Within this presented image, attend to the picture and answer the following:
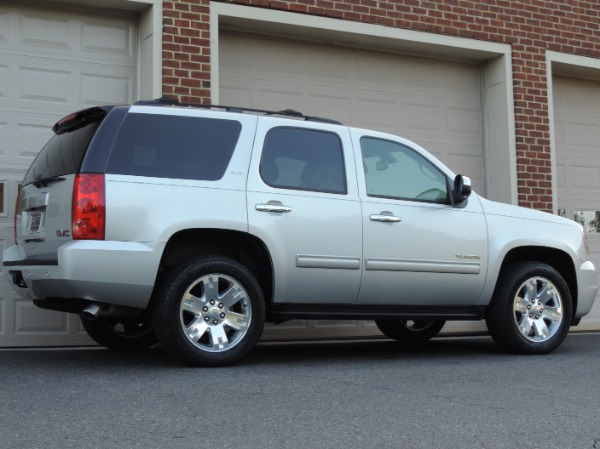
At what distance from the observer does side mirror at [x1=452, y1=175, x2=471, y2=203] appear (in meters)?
7.00

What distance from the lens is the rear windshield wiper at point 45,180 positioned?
6.10 meters

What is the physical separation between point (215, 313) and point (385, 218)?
1567 mm

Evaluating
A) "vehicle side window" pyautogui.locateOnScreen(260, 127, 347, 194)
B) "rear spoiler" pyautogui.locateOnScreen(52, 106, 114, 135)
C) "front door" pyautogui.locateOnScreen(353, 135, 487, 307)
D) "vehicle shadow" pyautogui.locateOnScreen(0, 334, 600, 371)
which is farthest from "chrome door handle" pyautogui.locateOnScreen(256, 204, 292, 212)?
"rear spoiler" pyautogui.locateOnScreen(52, 106, 114, 135)

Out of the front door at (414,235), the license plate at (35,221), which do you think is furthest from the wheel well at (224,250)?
the license plate at (35,221)

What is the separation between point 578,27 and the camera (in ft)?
38.2

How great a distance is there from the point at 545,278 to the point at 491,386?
2.27m

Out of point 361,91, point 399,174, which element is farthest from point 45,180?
point 361,91

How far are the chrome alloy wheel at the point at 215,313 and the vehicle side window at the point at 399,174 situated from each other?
1422 mm

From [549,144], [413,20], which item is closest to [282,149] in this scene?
[413,20]

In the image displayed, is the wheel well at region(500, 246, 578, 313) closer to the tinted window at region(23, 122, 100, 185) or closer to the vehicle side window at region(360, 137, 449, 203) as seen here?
the vehicle side window at region(360, 137, 449, 203)

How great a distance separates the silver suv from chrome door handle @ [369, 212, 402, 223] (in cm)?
1

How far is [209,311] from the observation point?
19.7 feet

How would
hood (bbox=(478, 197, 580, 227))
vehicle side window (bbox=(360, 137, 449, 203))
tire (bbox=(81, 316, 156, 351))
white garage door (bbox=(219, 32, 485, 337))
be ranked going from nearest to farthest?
vehicle side window (bbox=(360, 137, 449, 203)) < tire (bbox=(81, 316, 156, 351)) < hood (bbox=(478, 197, 580, 227)) < white garage door (bbox=(219, 32, 485, 337))

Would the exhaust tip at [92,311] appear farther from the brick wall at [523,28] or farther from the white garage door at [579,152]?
the white garage door at [579,152]
